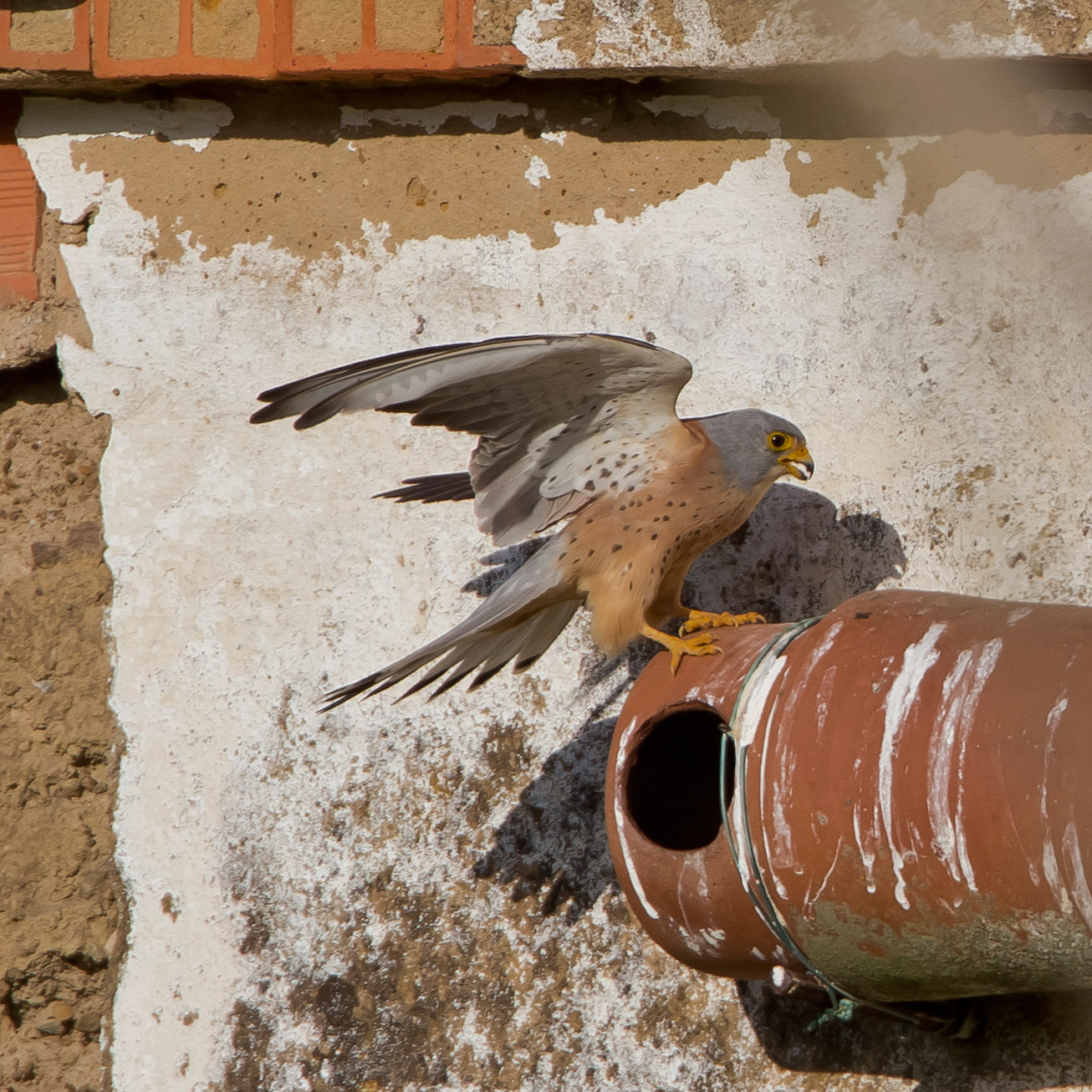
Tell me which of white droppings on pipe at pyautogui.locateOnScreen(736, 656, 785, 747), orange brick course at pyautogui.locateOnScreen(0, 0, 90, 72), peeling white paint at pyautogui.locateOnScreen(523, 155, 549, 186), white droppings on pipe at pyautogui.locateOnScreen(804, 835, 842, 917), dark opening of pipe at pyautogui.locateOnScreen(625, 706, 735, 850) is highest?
orange brick course at pyautogui.locateOnScreen(0, 0, 90, 72)

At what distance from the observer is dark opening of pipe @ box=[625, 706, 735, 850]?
227 centimetres

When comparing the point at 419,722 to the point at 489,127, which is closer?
the point at 419,722

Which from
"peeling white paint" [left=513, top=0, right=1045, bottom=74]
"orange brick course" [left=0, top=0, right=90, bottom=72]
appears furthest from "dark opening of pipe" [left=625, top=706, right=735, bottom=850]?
"orange brick course" [left=0, top=0, right=90, bottom=72]

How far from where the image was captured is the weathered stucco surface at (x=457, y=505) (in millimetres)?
2369

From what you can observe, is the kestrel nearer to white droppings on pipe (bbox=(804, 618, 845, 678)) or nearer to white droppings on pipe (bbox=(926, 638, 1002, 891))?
white droppings on pipe (bbox=(804, 618, 845, 678))

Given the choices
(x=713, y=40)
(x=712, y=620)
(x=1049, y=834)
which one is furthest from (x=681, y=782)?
(x=713, y=40)

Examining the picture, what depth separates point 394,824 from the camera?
2.47m

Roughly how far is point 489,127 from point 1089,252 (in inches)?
51.6

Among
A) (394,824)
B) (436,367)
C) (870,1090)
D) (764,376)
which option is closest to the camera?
(436,367)

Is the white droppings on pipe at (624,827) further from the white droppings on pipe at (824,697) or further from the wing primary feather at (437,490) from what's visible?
the wing primary feather at (437,490)

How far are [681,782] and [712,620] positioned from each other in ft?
1.02

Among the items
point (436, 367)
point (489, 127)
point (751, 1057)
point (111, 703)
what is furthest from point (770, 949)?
point (489, 127)

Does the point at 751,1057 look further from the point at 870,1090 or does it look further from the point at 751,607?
the point at 751,607

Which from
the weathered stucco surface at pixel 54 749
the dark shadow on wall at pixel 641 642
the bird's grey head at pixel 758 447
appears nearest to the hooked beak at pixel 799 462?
the bird's grey head at pixel 758 447
